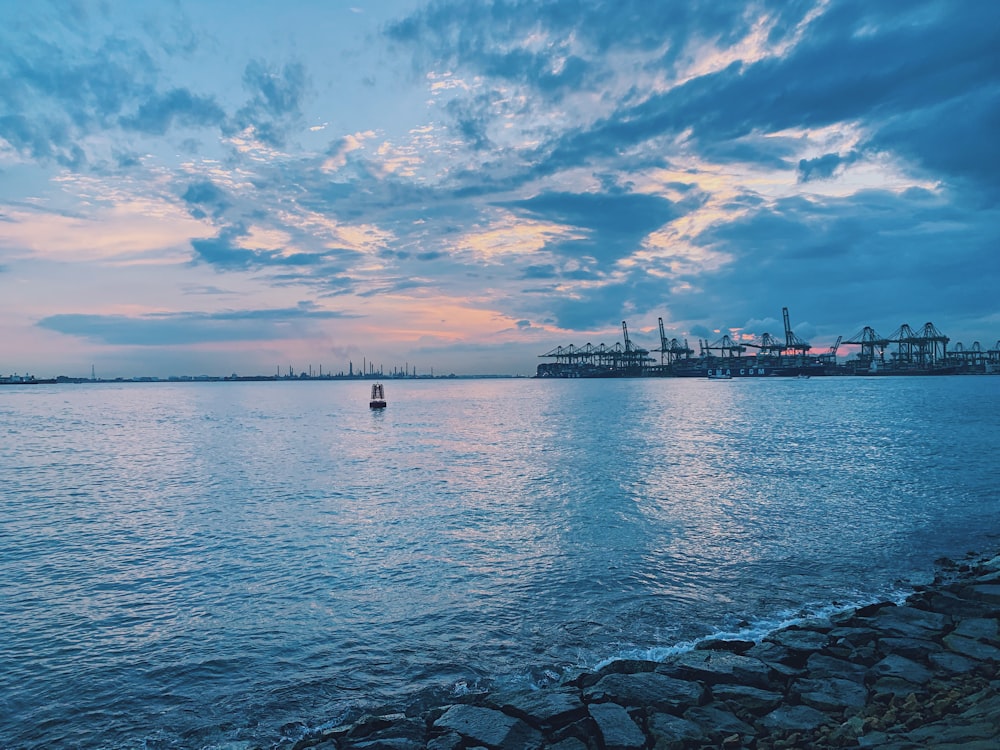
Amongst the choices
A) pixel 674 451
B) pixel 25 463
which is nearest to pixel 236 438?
pixel 25 463

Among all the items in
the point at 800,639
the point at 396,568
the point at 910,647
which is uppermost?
the point at 910,647

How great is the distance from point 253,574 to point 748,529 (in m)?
12.5

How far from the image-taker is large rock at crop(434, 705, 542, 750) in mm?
6305

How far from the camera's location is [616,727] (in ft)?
21.0

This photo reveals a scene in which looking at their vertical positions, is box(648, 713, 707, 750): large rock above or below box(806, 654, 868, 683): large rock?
above

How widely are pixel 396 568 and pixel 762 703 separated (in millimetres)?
8635

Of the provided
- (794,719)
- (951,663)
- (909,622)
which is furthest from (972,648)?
(794,719)

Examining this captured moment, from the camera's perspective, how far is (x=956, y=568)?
13.0 meters

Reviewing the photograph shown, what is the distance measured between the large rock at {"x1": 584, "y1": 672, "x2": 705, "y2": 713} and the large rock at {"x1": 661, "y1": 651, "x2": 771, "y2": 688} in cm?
23

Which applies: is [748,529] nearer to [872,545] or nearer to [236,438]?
[872,545]

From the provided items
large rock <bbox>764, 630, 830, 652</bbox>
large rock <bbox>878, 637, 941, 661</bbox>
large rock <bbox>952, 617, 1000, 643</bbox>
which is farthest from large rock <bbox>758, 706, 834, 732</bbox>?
large rock <bbox>952, 617, 1000, 643</bbox>

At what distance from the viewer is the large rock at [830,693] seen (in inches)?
268

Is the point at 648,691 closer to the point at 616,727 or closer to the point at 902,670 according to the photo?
the point at 616,727

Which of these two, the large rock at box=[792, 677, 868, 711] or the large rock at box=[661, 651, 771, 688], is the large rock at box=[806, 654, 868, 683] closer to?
the large rock at box=[792, 677, 868, 711]
